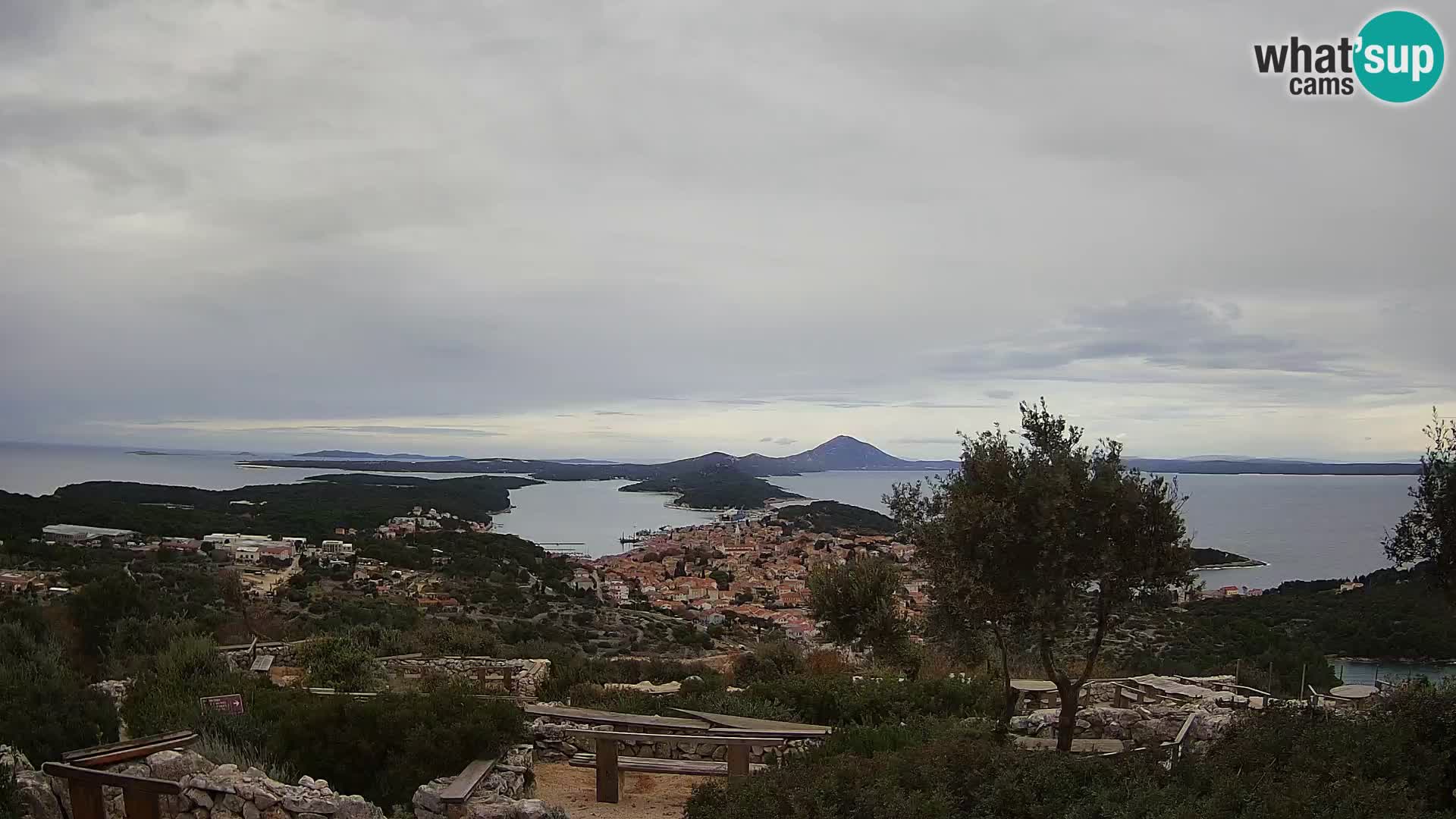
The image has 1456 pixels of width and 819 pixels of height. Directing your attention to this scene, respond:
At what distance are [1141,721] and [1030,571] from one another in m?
3.64

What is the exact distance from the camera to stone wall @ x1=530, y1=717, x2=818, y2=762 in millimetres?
7727

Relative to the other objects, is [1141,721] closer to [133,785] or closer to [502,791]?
[502,791]

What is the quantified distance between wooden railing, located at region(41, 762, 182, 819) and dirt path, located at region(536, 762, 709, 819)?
2.86 meters

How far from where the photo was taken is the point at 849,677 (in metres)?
10.5

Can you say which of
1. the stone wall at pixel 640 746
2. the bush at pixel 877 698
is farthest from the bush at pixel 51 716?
the bush at pixel 877 698

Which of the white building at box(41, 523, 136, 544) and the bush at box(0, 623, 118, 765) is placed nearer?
the bush at box(0, 623, 118, 765)

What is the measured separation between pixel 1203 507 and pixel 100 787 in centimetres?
5054

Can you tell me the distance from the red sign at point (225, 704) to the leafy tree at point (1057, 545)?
5.98 m

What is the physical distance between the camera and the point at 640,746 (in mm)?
8422

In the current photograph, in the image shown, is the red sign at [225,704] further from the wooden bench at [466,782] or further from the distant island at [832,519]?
the distant island at [832,519]

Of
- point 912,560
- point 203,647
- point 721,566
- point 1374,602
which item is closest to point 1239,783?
point 912,560

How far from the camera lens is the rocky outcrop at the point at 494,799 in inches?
226

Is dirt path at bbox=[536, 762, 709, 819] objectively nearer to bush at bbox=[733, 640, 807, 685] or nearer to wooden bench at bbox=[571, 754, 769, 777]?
wooden bench at bbox=[571, 754, 769, 777]

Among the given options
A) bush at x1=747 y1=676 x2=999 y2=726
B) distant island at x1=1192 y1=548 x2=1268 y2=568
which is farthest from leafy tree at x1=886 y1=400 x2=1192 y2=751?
distant island at x1=1192 y1=548 x2=1268 y2=568
